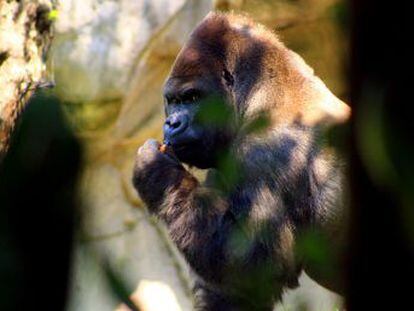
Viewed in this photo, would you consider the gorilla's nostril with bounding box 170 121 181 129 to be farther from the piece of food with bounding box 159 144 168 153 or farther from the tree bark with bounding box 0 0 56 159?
the tree bark with bounding box 0 0 56 159

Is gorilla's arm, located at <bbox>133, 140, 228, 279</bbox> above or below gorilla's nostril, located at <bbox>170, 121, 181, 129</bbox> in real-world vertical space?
below

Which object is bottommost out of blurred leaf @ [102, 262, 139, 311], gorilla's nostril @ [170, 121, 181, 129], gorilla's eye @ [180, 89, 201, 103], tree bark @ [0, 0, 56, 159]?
gorilla's nostril @ [170, 121, 181, 129]

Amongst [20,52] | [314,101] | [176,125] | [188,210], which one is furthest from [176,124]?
[20,52]

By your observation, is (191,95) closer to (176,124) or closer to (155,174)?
(176,124)

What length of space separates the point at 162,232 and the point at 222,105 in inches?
246

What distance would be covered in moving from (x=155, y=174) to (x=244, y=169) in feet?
1.35

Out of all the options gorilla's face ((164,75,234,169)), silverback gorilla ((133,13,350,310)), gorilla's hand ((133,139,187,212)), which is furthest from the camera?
gorilla's face ((164,75,234,169))

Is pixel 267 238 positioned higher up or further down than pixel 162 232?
higher up

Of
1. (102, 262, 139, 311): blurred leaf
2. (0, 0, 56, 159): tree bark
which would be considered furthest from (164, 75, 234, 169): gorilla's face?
(102, 262, 139, 311): blurred leaf

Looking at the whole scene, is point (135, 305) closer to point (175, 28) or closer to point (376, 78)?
point (376, 78)

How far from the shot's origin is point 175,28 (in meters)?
6.67

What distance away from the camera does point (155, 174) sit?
343 cm

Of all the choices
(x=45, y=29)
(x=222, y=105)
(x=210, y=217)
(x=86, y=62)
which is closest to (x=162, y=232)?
(x=86, y=62)

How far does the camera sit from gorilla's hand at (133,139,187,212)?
3402mm
